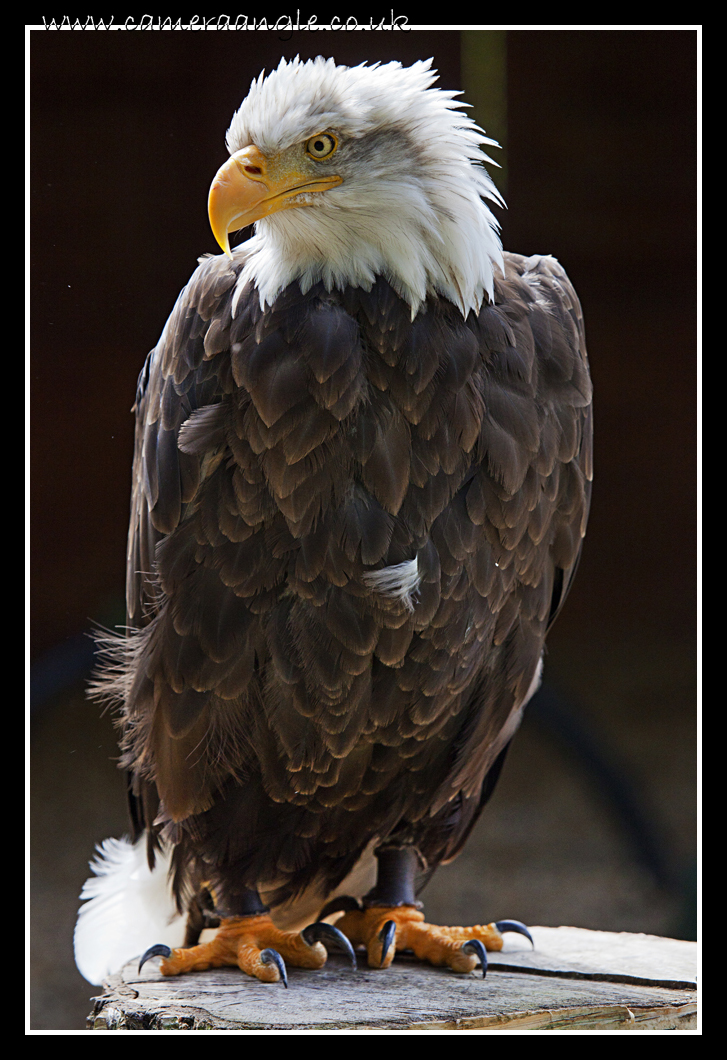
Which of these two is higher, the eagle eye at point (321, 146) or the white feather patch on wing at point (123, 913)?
the eagle eye at point (321, 146)

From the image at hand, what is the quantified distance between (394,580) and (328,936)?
1.09 metres

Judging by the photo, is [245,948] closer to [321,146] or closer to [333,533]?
[333,533]

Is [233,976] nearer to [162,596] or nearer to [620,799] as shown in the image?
[162,596]

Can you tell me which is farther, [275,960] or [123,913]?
[123,913]

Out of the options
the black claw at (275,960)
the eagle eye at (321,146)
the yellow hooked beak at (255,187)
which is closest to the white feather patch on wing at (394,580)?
the yellow hooked beak at (255,187)

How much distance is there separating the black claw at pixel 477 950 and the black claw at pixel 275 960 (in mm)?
486

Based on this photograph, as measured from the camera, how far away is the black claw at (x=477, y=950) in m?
2.63

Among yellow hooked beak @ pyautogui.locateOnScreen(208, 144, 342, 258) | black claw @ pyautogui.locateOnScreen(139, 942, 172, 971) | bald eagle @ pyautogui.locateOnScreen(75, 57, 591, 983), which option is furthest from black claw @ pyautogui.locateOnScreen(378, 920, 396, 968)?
yellow hooked beak @ pyautogui.locateOnScreen(208, 144, 342, 258)

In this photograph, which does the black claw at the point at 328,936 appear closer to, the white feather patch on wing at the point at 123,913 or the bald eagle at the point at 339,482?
the bald eagle at the point at 339,482

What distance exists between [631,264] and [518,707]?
1593mm

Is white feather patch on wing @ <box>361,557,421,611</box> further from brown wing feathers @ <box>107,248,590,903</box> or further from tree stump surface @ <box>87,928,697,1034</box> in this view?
tree stump surface @ <box>87,928,697,1034</box>

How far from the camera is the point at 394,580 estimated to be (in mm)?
2199

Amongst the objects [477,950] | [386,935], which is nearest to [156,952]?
[386,935]

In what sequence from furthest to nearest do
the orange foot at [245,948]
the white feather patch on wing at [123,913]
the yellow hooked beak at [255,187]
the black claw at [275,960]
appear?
1. the white feather patch on wing at [123,913]
2. the orange foot at [245,948]
3. the black claw at [275,960]
4. the yellow hooked beak at [255,187]
